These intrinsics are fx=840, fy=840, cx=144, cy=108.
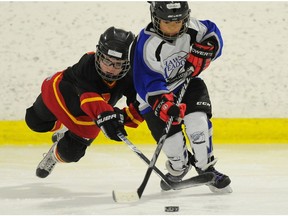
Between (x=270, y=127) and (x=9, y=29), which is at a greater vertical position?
(x=9, y=29)

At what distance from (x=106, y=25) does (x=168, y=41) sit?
1.71 m

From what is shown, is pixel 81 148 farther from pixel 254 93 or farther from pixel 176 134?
pixel 254 93

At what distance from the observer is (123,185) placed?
3.92m

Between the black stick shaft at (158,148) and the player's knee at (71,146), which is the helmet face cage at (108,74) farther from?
the player's knee at (71,146)

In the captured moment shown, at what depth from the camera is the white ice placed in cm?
329

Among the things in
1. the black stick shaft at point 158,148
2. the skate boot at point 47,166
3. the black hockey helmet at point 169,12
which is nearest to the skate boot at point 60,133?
the skate boot at point 47,166

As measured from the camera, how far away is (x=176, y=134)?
3.69 m

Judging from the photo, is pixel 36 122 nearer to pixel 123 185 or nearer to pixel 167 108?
pixel 123 185

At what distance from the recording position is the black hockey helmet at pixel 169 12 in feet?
11.3

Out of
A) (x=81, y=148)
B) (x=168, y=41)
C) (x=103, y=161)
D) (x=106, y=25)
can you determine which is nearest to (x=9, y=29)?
(x=106, y=25)

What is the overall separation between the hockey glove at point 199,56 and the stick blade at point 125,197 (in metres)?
0.62

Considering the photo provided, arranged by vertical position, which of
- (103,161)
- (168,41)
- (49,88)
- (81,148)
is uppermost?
(168,41)

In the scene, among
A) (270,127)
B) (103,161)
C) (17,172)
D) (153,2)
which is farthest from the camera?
(270,127)

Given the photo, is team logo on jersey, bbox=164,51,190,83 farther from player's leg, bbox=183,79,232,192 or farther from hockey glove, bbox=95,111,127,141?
hockey glove, bbox=95,111,127,141
